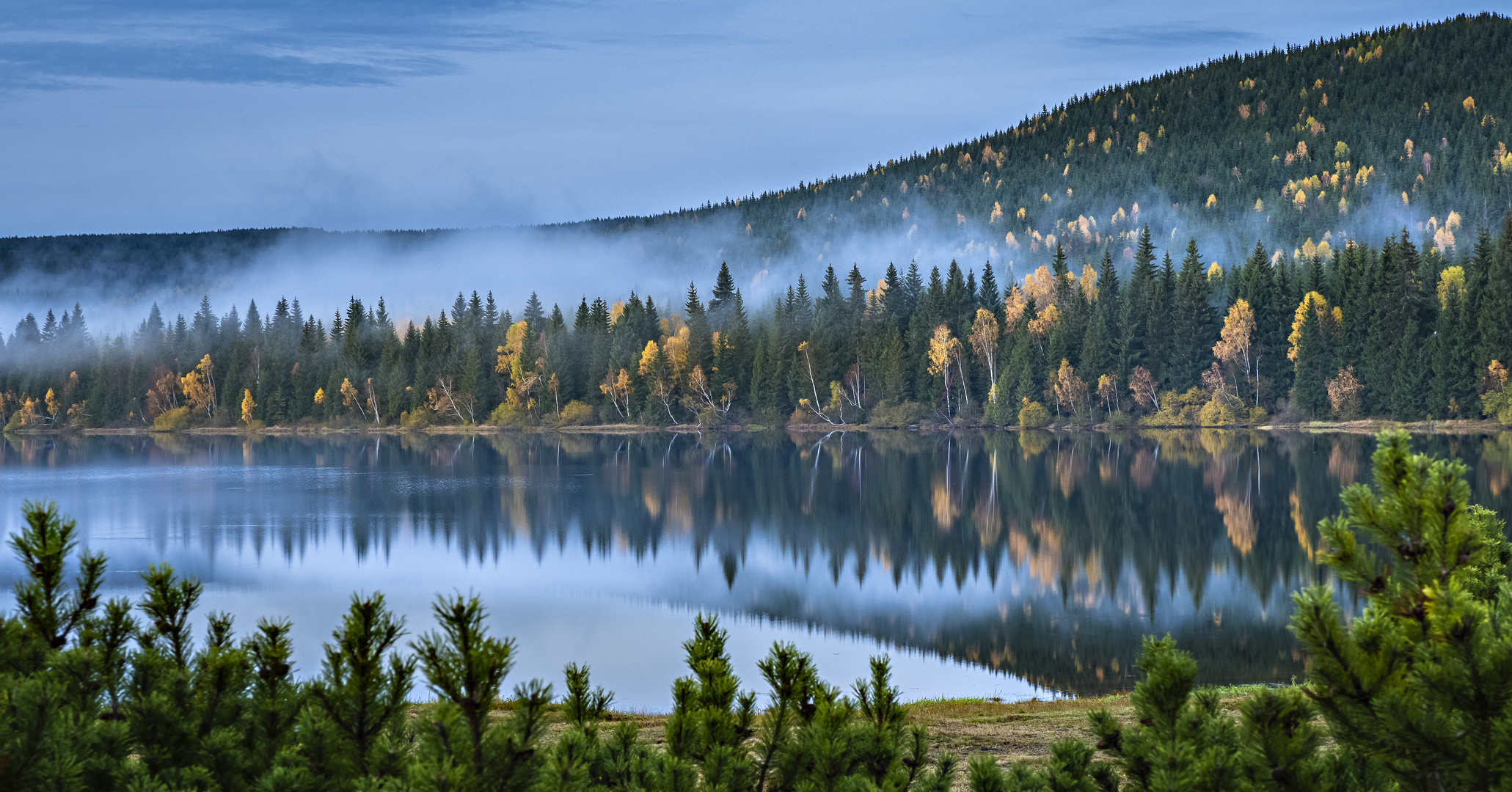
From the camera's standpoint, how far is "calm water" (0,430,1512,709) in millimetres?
24797

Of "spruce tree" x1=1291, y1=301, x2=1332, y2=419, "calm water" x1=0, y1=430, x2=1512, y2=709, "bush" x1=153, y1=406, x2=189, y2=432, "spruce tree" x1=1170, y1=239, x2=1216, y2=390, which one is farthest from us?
"bush" x1=153, y1=406, x2=189, y2=432

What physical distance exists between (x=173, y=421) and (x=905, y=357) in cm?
8553

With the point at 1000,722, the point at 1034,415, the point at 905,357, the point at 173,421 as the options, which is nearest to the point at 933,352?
the point at 905,357

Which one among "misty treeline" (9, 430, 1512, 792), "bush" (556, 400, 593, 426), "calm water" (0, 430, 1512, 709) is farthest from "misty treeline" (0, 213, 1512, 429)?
"misty treeline" (9, 430, 1512, 792)

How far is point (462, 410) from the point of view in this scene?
13162 cm

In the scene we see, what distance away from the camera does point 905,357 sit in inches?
4616

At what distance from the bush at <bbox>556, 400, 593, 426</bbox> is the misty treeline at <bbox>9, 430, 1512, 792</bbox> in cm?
12038

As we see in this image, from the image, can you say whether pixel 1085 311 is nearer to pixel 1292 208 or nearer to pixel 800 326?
pixel 800 326

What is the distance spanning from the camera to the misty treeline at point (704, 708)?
4.47m

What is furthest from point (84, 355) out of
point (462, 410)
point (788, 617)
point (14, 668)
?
point (14, 668)

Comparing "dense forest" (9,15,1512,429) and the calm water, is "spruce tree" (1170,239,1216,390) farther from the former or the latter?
the calm water

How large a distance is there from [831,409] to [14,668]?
11390cm

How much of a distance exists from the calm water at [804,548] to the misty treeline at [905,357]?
15493 mm

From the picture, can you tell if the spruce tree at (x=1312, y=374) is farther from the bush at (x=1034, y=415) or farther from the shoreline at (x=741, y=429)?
the bush at (x=1034, y=415)
